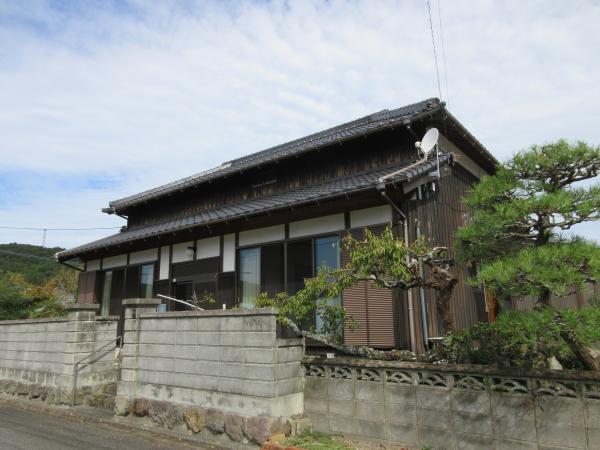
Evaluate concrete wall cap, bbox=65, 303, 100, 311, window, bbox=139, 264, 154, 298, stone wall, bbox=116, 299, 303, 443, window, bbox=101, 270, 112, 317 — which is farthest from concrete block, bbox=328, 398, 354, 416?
window, bbox=101, 270, 112, 317

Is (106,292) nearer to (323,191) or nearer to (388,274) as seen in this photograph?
(323,191)

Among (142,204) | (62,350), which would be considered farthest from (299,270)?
(142,204)

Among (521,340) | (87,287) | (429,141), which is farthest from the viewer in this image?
(87,287)

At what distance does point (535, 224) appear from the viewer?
438 cm

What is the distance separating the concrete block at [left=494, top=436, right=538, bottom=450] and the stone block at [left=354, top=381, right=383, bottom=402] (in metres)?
1.31

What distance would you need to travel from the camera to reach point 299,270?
8508 mm

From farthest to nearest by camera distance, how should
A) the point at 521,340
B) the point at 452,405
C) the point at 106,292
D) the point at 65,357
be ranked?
the point at 106,292 < the point at 65,357 < the point at 452,405 < the point at 521,340

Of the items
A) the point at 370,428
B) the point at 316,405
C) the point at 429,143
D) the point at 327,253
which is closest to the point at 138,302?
the point at 327,253

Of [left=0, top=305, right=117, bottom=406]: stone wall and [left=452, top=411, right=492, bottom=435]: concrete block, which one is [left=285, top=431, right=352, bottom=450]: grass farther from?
[left=0, top=305, right=117, bottom=406]: stone wall

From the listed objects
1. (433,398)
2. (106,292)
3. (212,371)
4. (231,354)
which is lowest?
(433,398)

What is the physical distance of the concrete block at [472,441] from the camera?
4.38 m

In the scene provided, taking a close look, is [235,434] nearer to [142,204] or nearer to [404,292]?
[404,292]

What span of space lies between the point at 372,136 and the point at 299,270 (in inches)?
135

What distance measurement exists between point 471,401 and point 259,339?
263 centimetres
